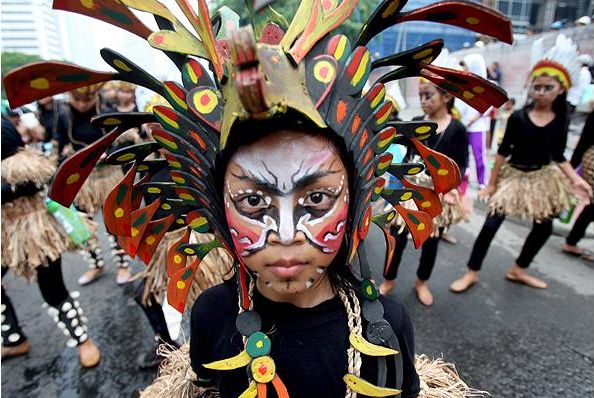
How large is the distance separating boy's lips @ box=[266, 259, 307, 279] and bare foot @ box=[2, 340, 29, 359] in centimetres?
319

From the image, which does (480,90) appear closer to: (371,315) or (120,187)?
(371,315)

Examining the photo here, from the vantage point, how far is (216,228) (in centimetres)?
118

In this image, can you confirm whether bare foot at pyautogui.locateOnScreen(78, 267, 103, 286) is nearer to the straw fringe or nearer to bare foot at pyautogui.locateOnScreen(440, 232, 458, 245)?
the straw fringe

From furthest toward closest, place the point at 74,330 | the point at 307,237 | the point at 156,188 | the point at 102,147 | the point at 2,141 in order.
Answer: the point at 74,330, the point at 2,141, the point at 156,188, the point at 102,147, the point at 307,237

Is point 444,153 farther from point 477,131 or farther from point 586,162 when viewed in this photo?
point 586,162

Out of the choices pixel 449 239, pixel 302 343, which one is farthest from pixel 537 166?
pixel 302 343

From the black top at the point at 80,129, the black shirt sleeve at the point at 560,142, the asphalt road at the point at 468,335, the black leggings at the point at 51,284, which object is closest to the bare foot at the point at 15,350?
the asphalt road at the point at 468,335

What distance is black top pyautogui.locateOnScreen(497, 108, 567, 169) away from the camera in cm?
338

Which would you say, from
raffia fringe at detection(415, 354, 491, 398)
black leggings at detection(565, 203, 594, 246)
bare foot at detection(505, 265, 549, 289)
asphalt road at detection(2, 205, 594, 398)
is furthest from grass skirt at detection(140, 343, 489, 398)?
black leggings at detection(565, 203, 594, 246)

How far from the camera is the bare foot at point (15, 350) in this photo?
3.10m

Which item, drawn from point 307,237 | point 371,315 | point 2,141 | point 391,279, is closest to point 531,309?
point 391,279

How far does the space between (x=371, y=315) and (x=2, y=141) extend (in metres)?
2.73

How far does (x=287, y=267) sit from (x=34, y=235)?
2.51m

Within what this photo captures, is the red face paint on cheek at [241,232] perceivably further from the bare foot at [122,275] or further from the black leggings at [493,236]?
the bare foot at [122,275]
